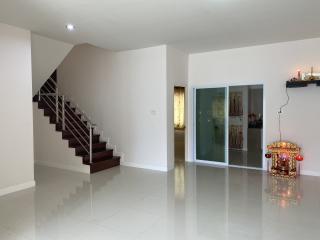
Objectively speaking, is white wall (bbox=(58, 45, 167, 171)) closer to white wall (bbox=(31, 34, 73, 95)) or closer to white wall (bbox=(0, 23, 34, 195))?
white wall (bbox=(31, 34, 73, 95))

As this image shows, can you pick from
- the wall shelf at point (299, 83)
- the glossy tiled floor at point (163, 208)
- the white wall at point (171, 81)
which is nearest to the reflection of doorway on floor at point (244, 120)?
the white wall at point (171, 81)

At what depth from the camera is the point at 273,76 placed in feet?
19.0

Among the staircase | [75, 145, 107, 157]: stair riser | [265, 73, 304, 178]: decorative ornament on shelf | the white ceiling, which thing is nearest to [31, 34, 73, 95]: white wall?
the white ceiling

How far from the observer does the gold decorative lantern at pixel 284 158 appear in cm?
540

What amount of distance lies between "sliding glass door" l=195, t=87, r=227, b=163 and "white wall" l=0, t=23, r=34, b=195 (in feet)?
13.2

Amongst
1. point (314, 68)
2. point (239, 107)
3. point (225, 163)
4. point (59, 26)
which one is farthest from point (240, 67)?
point (59, 26)

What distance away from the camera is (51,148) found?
21.1 ft

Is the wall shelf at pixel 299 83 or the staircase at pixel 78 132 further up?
the wall shelf at pixel 299 83

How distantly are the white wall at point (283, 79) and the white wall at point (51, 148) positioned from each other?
12.9 feet

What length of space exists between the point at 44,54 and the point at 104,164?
2.75 m

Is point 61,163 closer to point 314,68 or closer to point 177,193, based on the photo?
point 177,193

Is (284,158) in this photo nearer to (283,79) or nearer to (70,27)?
(283,79)

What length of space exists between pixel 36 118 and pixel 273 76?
5736 millimetres

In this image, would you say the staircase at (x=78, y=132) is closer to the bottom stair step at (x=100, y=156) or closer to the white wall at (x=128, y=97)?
the bottom stair step at (x=100, y=156)
